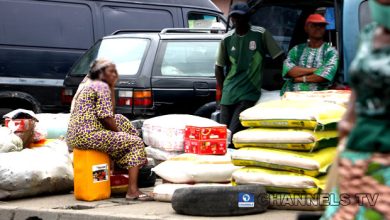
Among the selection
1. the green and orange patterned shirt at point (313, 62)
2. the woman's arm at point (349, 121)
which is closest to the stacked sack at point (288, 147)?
the green and orange patterned shirt at point (313, 62)

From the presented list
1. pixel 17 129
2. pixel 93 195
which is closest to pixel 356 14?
pixel 93 195

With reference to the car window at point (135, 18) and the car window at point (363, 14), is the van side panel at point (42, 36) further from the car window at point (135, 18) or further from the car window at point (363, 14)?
the car window at point (363, 14)

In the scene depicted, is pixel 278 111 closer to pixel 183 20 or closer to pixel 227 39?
pixel 227 39

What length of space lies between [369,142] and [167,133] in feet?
18.4

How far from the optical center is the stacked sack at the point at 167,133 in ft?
29.6

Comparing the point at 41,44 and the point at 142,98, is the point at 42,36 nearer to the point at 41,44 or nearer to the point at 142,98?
the point at 41,44

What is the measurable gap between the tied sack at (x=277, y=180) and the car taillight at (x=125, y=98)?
3.46 meters

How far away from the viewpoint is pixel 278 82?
9.48 m

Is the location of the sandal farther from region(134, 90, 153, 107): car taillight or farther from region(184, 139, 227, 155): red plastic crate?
region(134, 90, 153, 107): car taillight

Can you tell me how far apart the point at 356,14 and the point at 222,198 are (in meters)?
1.97

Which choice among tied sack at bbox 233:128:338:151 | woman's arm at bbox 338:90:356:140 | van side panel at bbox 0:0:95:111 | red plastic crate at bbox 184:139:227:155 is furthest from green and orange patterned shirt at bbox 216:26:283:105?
woman's arm at bbox 338:90:356:140

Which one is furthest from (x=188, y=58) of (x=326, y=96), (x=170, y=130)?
(x=326, y=96)

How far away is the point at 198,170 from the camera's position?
7953 mm

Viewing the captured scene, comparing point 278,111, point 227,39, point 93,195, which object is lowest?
point 93,195
